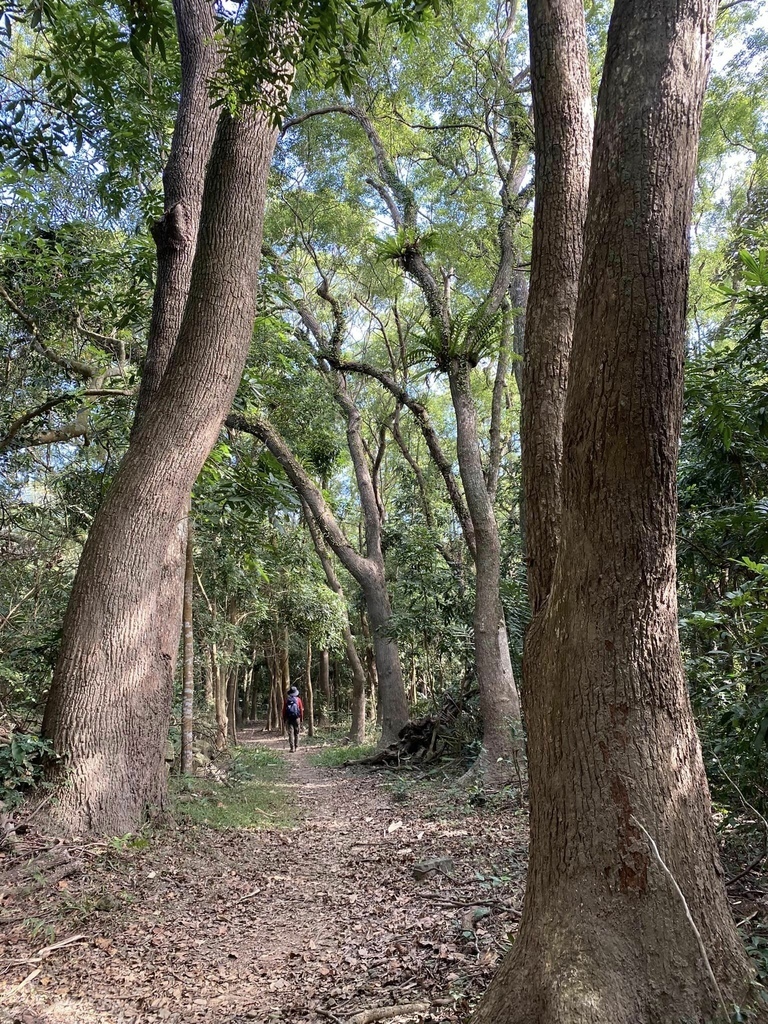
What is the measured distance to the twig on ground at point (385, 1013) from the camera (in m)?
2.47

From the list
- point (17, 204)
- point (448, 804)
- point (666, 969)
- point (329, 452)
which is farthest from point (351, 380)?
point (666, 969)

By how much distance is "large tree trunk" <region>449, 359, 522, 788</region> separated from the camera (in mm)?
7672

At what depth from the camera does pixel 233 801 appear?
7051mm

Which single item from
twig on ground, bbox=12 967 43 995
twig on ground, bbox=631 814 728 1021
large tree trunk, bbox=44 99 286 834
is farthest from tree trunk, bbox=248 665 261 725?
twig on ground, bbox=631 814 728 1021

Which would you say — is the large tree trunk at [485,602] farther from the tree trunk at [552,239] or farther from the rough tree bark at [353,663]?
the rough tree bark at [353,663]

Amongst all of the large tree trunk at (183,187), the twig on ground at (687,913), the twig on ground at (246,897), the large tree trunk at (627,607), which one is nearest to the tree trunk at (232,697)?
the large tree trunk at (183,187)

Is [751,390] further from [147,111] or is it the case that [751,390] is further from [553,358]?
[147,111]

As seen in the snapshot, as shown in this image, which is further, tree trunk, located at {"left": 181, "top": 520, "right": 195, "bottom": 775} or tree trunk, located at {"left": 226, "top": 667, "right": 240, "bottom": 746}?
tree trunk, located at {"left": 226, "top": 667, "right": 240, "bottom": 746}

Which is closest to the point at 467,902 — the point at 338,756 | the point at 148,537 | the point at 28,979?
the point at 28,979

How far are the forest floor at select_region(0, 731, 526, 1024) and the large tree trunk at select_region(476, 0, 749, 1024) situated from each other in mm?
940

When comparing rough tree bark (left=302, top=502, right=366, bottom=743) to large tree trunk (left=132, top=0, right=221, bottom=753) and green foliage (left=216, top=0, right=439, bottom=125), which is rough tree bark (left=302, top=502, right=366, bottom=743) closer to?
large tree trunk (left=132, top=0, right=221, bottom=753)

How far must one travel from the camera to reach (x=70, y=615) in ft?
15.3

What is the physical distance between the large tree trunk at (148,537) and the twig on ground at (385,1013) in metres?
2.70

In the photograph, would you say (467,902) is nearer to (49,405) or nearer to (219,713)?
(49,405)
